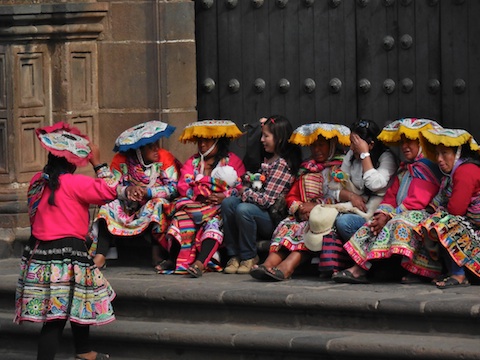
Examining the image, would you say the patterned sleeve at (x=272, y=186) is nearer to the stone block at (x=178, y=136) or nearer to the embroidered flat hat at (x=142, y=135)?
the embroidered flat hat at (x=142, y=135)

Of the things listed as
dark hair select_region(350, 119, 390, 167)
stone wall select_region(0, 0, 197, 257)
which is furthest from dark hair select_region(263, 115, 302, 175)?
stone wall select_region(0, 0, 197, 257)

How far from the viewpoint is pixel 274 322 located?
9094mm

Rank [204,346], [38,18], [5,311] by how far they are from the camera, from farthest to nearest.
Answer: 1. [38,18]
2. [5,311]
3. [204,346]

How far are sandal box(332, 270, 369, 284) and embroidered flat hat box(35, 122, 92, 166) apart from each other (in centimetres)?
170

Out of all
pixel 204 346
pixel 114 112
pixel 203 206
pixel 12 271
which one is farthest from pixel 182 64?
pixel 204 346

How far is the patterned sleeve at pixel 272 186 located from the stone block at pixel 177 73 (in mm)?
1176

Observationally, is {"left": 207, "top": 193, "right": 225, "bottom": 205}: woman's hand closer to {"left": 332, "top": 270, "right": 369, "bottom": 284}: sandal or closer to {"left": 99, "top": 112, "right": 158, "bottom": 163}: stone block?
{"left": 99, "top": 112, "right": 158, "bottom": 163}: stone block

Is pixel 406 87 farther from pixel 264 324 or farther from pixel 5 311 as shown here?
pixel 5 311

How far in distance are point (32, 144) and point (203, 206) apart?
1.43 meters

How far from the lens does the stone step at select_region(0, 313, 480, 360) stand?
27.5ft

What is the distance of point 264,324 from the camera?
9.12 m

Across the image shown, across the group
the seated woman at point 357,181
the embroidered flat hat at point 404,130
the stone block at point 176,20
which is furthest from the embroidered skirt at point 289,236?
the stone block at point 176,20

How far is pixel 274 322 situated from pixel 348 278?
597 mm

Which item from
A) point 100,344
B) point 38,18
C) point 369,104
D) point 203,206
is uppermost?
point 38,18
